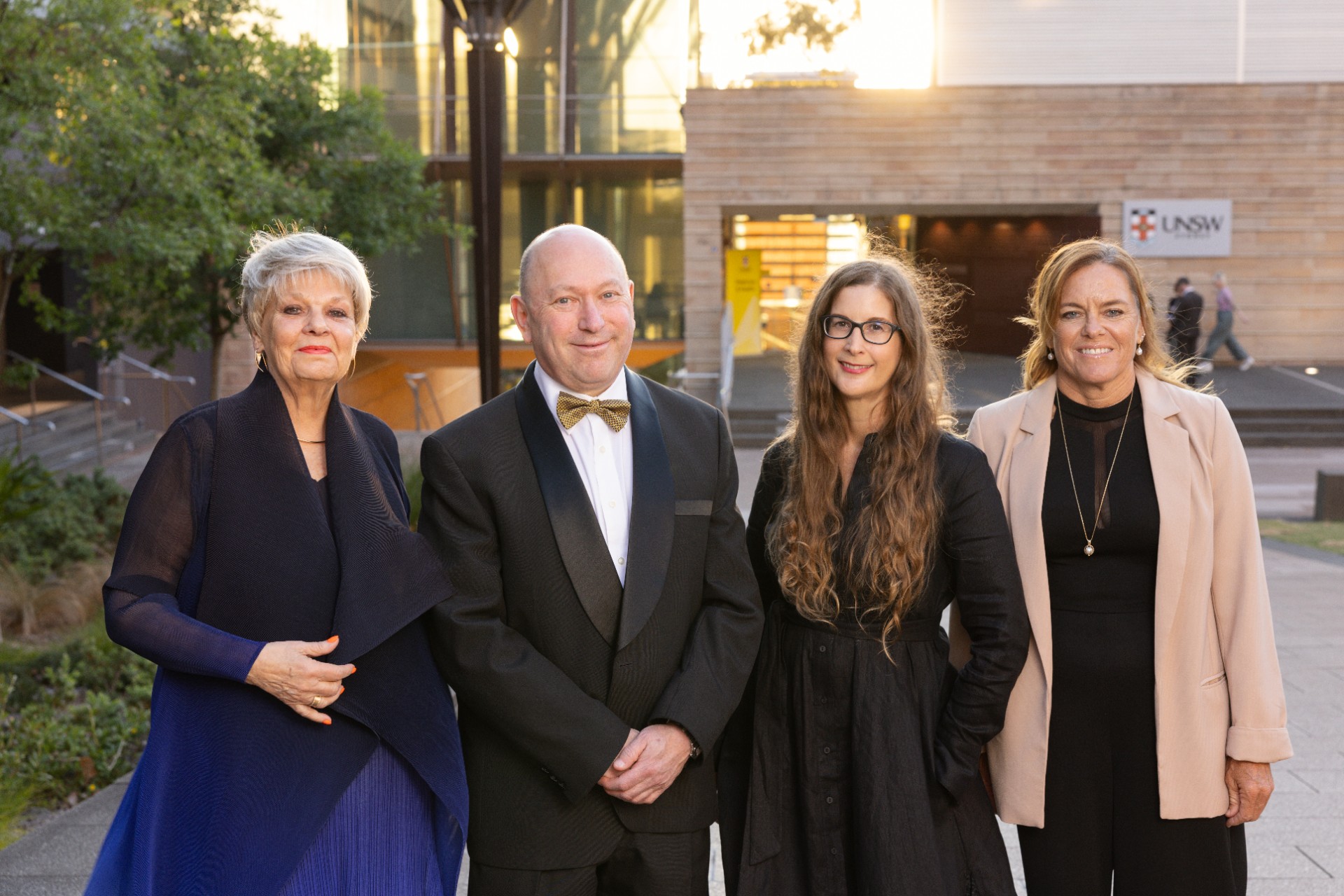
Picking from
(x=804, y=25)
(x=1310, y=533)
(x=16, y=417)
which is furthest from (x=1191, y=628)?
(x=804, y=25)

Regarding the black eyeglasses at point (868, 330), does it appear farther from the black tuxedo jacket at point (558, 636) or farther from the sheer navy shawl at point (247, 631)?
the sheer navy shawl at point (247, 631)

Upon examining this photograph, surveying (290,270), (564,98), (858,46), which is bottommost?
(290,270)

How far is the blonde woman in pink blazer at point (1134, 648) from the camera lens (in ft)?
9.03

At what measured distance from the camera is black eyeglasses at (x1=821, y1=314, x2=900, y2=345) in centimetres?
274

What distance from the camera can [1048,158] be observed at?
2228cm

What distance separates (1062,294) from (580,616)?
4.53ft

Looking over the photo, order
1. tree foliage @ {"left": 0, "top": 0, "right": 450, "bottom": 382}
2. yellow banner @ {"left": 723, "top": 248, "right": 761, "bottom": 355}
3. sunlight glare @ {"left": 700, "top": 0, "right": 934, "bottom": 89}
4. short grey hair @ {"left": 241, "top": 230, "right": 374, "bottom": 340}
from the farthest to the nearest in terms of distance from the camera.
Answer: yellow banner @ {"left": 723, "top": 248, "right": 761, "bottom": 355} < sunlight glare @ {"left": 700, "top": 0, "right": 934, "bottom": 89} < tree foliage @ {"left": 0, "top": 0, "right": 450, "bottom": 382} < short grey hair @ {"left": 241, "top": 230, "right": 374, "bottom": 340}

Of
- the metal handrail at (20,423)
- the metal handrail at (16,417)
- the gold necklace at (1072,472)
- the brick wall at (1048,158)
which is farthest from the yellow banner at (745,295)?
the gold necklace at (1072,472)

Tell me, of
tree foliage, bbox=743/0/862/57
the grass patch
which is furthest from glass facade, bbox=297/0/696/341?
the grass patch

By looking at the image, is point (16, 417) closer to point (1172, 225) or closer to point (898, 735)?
point (898, 735)

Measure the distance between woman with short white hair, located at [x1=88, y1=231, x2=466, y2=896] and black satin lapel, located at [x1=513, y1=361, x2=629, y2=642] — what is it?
27 cm

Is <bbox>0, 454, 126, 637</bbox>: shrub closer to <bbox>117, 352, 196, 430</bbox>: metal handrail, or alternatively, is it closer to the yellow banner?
<bbox>117, 352, 196, 430</bbox>: metal handrail

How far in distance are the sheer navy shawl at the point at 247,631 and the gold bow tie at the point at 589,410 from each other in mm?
414

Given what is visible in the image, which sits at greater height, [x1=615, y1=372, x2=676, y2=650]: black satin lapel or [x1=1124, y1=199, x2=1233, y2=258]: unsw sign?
[x1=1124, y1=199, x2=1233, y2=258]: unsw sign
